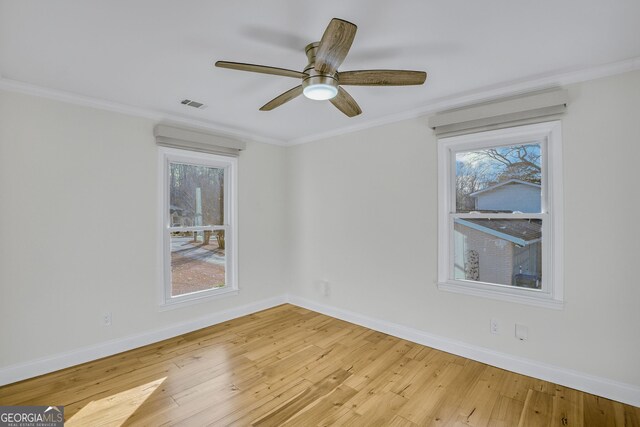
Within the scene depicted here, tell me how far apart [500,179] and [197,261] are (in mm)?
3351

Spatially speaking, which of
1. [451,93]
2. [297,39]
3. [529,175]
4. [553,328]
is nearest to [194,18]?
[297,39]

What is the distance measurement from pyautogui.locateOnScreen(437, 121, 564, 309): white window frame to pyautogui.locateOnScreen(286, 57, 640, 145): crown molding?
12.3 inches

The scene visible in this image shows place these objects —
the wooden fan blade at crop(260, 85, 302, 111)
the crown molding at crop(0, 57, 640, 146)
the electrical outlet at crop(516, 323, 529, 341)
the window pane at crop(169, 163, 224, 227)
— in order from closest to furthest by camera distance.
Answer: the wooden fan blade at crop(260, 85, 302, 111), the crown molding at crop(0, 57, 640, 146), the electrical outlet at crop(516, 323, 529, 341), the window pane at crop(169, 163, 224, 227)

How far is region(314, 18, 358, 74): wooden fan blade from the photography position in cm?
143

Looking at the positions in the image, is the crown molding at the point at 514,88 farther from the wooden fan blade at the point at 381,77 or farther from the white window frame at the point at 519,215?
the wooden fan blade at the point at 381,77

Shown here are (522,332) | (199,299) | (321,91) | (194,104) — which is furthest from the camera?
(199,299)

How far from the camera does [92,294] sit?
280 cm

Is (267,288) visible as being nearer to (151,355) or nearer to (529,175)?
(151,355)

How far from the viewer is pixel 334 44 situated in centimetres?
156

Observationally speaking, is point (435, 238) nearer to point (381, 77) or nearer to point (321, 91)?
point (381, 77)

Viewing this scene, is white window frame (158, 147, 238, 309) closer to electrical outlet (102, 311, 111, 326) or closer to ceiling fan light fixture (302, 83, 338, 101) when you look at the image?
electrical outlet (102, 311, 111, 326)

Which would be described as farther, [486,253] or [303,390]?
[486,253]

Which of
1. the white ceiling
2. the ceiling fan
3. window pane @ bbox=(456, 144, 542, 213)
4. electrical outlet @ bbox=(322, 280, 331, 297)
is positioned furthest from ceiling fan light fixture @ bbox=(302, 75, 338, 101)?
electrical outlet @ bbox=(322, 280, 331, 297)

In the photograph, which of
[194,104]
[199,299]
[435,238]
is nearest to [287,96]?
[194,104]
